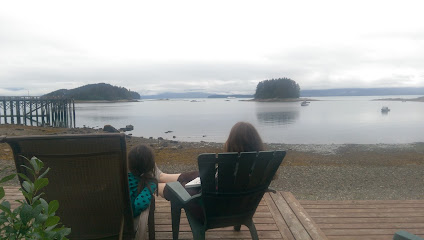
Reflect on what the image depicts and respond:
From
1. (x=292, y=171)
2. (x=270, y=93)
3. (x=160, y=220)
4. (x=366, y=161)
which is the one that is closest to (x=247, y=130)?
(x=160, y=220)

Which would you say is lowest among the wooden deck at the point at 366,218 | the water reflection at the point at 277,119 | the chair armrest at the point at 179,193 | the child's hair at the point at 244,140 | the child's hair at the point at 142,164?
the water reflection at the point at 277,119

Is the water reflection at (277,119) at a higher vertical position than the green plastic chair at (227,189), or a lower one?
lower

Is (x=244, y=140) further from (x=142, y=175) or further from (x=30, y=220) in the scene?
(x=30, y=220)

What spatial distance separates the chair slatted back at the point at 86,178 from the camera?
170 centimetres

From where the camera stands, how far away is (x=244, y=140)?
2.52 meters

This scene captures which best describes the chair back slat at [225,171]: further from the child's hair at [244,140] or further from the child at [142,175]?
the child at [142,175]

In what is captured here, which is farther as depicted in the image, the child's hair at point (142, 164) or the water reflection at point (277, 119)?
the water reflection at point (277, 119)

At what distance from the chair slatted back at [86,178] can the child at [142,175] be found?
40 cm

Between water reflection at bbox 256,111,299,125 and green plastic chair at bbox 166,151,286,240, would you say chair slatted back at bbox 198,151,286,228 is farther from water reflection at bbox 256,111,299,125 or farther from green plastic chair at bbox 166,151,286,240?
water reflection at bbox 256,111,299,125

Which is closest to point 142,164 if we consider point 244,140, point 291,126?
point 244,140

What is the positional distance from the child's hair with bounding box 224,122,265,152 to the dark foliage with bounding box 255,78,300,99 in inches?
4798

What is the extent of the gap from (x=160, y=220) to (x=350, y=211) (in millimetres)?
2012

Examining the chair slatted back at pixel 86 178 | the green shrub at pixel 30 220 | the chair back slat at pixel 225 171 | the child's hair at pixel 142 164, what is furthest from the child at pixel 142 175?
the green shrub at pixel 30 220

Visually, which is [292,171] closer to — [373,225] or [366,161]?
[366,161]
